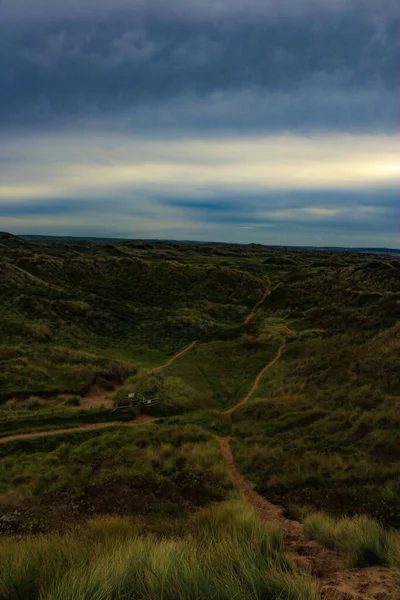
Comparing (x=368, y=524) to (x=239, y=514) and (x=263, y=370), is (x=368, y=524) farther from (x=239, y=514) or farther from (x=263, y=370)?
(x=263, y=370)

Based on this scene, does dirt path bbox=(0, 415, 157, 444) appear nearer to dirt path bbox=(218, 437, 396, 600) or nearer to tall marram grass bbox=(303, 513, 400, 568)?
dirt path bbox=(218, 437, 396, 600)

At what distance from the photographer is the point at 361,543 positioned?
6051 mm

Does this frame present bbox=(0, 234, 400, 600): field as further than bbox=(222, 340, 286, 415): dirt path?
No

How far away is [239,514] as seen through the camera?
6977mm

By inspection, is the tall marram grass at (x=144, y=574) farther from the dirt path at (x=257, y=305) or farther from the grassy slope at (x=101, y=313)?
the dirt path at (x=257, y=305)

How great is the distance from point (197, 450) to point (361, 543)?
10.2 meters

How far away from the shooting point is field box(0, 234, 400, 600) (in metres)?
4.55

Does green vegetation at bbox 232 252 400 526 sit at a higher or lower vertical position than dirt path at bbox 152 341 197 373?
higher

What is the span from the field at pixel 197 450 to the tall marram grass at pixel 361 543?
0.03 meters

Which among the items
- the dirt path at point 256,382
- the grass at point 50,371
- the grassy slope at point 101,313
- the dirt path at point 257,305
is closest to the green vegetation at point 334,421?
the dirt path at point 256,382

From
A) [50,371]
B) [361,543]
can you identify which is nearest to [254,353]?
[50,371]

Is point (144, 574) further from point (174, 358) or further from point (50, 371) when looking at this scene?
point (174, 358)

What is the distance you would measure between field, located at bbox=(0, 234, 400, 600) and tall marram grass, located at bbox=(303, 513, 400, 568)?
1.1 inches

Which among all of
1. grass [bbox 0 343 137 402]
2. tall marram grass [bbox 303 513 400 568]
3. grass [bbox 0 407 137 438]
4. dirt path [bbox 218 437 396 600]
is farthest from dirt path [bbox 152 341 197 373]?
tall marram grass [bbox 303 513 400 568]
